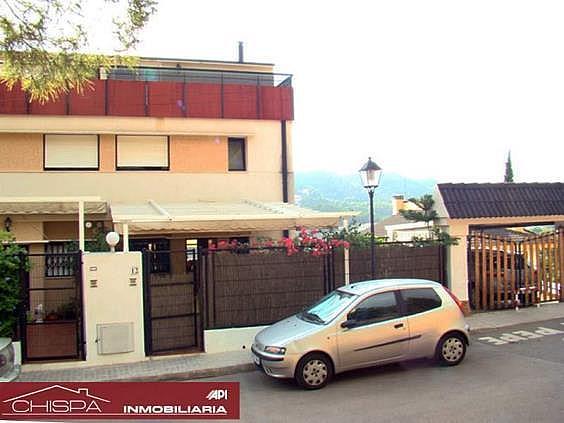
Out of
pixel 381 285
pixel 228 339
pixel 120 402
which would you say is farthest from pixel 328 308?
pixel 120 402

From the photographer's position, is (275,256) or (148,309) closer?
(148,309)

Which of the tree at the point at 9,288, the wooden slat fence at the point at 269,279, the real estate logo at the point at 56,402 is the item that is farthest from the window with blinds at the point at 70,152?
the real estate logo at the point at 56,402

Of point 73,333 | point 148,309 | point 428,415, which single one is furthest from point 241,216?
point 428,415

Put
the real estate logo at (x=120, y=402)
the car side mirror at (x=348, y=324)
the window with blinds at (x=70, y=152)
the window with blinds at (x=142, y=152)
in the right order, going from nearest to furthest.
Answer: the real estate logo at (x=120, y=402) < the car side mirror at (x=348, y=324) < the window with blinds at (x=70, y=152) < the window with blinds at (x=142, y=152)

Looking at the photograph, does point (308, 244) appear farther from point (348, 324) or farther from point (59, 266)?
point (59, 266)

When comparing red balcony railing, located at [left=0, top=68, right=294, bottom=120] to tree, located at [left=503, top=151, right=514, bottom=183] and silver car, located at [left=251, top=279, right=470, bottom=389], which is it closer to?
silver car, located at [left=251, top=279, right=470, bottom=389]

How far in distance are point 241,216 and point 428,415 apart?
6.81 meters

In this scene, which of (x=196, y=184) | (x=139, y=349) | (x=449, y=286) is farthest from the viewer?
(x=196, y=184)

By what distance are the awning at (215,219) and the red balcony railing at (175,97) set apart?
3.39 m

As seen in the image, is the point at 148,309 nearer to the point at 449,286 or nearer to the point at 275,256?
the point at 275,256

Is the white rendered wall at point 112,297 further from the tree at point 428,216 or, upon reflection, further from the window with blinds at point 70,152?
the tree at point 428,216

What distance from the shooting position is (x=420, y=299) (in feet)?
30.0

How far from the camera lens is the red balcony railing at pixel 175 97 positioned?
15.4 m

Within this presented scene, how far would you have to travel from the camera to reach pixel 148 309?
10664mm
